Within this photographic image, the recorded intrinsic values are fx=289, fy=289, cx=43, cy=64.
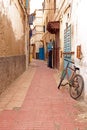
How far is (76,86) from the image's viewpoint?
7.51m

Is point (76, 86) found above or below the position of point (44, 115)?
above

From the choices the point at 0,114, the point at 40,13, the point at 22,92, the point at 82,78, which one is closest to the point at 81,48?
the point at 82,78

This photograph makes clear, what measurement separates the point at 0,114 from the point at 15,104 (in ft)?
3.40

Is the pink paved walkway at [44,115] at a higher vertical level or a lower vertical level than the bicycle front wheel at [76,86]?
lower

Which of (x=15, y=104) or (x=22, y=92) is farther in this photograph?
(x=22, y=92)

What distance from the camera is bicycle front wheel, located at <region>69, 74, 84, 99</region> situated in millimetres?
7121

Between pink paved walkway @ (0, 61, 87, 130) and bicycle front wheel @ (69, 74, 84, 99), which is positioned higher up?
bicycle front wheel @ (69, 74, 84, 99)

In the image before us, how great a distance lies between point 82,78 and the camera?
7.11 m

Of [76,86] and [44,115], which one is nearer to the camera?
[44,115]

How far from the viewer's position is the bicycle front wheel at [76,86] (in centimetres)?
712

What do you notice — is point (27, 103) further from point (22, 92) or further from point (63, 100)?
point (22, 92)

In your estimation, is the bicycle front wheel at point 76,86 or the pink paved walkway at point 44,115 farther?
the bicycle front wheel at point 76,86

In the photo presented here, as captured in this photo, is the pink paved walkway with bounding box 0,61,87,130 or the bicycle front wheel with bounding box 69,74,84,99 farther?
the bicycle front wheel with bounding box 69,74,84,99

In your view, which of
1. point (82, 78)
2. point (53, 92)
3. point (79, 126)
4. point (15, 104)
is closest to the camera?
point (79, 126)
